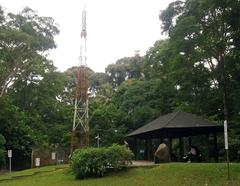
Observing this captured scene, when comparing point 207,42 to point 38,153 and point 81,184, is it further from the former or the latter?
point 38,153

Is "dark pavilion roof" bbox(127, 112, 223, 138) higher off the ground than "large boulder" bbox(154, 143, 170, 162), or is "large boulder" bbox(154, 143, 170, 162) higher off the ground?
"dark pavilion roof" bbox(127, 112, 223, 138)

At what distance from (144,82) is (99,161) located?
2806 cm

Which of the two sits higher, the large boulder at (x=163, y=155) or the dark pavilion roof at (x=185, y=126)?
the dark pavilion roof at (x=185, y=126)

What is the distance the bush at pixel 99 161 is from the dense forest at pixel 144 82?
25.6 feet

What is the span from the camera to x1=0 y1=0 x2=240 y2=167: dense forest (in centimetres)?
2964

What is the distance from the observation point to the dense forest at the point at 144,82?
29641 mm

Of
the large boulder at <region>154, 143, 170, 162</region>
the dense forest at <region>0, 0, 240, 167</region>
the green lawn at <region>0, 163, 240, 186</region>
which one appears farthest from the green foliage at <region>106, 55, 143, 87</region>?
the green lawn at <region>0, 163, 240, 186</region>

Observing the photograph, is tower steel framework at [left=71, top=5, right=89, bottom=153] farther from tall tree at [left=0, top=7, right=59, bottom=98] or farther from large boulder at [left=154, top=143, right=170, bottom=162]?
large boulder at [left=154, top=143, right=170, bottom=162]

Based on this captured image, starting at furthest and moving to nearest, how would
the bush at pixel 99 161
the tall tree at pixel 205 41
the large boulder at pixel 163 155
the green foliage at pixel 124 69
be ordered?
the green foliage at pixel 124 69
the tall tree at pixel 205 41
the large boulder at pixel 163 155
the bush at pixel 99 161

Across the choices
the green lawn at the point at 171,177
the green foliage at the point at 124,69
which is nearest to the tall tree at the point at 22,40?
the green lawn at the point at 171,177

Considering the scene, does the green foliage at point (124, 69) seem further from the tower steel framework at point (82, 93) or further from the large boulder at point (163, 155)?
the large boulder at point (163, 155)

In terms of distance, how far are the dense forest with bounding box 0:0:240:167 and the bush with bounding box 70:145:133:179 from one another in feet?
25.6

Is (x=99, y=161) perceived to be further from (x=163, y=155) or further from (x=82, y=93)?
(x=82, y=93)

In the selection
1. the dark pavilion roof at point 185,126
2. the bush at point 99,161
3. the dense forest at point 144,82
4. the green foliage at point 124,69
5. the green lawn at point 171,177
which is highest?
the green foliage at point 124,69
